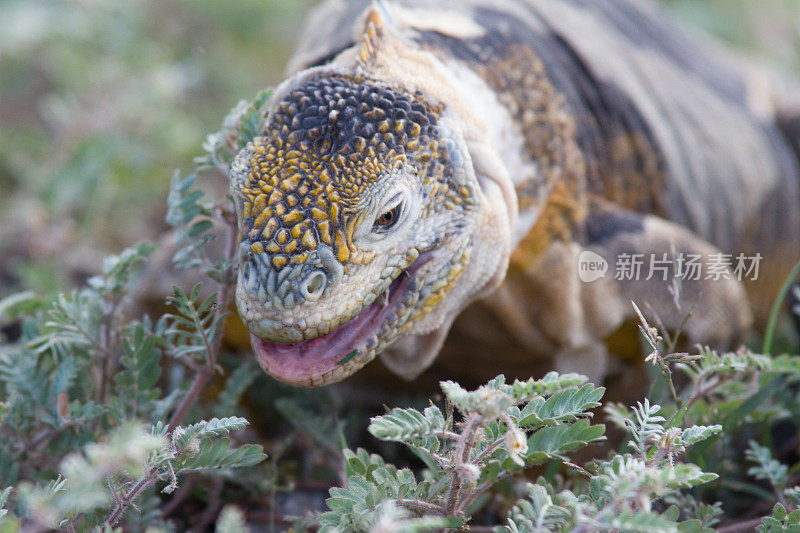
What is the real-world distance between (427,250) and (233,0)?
187 inches

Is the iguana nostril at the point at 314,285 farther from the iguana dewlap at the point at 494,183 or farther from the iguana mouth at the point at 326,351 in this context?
the iguana mouth at the point at 326,351

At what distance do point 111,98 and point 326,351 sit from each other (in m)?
3.18

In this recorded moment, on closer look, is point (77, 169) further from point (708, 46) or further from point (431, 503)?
point (708, 46)

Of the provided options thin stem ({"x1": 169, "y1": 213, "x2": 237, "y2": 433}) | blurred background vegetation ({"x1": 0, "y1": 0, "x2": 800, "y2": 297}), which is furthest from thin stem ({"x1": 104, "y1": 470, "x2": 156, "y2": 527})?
blurred background vegetation ({"x1": 0, "y1": 0, "x2": 800, "y2": 297})

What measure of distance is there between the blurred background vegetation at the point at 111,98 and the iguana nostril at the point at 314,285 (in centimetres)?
187

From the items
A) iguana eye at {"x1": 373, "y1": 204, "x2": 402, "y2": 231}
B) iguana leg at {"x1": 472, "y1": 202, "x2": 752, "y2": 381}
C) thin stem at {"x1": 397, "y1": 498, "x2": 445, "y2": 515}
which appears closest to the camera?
thin stem at {"x1": 397, "y1": 498, "x2": 445, "y2": 515}

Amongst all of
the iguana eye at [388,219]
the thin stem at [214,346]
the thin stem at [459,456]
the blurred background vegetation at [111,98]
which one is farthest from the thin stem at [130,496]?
the blurred background vegetation at [111,98]

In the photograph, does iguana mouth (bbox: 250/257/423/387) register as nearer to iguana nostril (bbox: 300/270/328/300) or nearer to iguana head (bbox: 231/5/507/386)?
iguana head (bbox: 231/5/507/386)

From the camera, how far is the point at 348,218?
6.44ft

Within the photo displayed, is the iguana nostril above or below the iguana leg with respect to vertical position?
above

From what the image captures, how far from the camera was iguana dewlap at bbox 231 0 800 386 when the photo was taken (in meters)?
1.98

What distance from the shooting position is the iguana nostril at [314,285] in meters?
1.90

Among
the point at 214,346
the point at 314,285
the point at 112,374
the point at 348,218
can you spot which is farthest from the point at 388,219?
the point at 112,374

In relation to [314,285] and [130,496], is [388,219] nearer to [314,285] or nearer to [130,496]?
[314,285]
